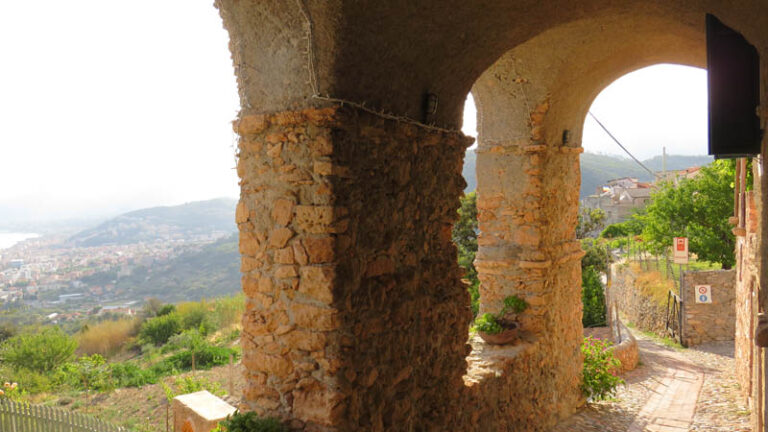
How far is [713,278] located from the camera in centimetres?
1229

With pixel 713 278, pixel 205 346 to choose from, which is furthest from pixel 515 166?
pixel 713 278

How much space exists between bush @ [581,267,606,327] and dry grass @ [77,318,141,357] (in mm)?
12849

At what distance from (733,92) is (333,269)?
343cm

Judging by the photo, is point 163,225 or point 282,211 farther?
point 163,225

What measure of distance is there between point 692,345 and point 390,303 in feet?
39.4

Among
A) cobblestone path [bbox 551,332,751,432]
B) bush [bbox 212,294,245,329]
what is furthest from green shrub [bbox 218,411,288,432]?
bush [bbox 212,294,245,329]

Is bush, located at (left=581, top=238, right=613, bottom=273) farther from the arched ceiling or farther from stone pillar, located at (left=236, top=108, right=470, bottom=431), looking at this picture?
stone pillar, located at (left=236, top=108, right=470, bottom=431)

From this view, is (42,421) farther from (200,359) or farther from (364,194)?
(200,359)

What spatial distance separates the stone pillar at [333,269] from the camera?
2.78m

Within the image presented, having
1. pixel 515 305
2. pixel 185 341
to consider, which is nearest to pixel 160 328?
pixel 185 341

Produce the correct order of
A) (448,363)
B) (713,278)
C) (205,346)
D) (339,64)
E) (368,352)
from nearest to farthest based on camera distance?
(339,64)
(368,352)
(448,363)
(205,346)
(713,278)

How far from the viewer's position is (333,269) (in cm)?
275

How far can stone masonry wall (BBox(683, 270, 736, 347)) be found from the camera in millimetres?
12289

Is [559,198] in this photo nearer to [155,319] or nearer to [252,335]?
[252,335]
